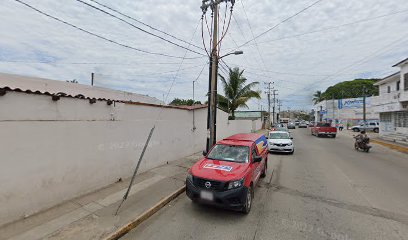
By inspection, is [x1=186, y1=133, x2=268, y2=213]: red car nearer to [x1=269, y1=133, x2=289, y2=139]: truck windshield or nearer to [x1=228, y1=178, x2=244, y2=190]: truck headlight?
[x1=228, y1=178, x2=244, y2=190]: truck headlight

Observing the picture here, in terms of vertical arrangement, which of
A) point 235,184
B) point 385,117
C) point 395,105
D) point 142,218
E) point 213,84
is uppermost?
point 395,105

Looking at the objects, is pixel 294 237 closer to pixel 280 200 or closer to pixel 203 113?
pixel 280 200

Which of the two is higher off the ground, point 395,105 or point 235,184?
point 395,105

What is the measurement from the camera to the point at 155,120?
8.92 metres

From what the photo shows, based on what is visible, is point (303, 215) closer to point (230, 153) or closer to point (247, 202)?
point (247, 202)

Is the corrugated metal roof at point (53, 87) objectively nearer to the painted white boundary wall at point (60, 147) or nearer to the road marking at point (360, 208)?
the painted white boundary wall at point (60, 147)

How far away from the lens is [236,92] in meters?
24.0

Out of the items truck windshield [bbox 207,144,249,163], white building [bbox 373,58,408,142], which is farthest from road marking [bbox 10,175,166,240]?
white building [bbox 373,58,408,142]

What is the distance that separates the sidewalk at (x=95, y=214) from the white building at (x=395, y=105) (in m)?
21.9

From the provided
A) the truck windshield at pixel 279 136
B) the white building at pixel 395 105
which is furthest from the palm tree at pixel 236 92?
the white building at pixel 395 105

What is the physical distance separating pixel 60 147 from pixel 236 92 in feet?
66.3

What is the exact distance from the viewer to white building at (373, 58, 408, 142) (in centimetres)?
1922

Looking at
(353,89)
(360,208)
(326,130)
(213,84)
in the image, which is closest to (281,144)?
(213,84)

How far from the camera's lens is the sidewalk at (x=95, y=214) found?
13.5 feet
